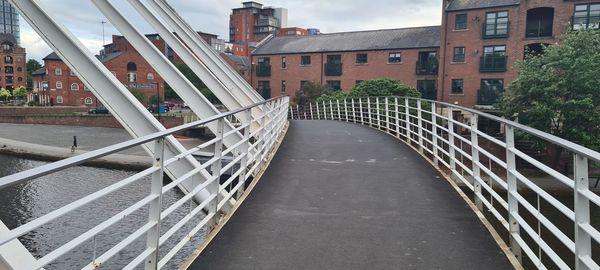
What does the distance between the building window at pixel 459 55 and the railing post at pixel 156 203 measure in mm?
35206

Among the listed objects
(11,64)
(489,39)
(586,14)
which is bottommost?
(11,64)

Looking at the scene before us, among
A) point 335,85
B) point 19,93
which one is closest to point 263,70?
point 335,85

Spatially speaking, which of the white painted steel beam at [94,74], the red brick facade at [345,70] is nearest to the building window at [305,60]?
the red brick facade at [345,70]

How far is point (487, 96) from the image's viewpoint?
114 ft

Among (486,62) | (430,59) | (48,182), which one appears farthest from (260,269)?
(430,59)

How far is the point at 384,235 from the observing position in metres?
4.60

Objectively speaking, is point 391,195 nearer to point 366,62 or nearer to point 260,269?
point 260,269

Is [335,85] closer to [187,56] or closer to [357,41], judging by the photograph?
[357,41]

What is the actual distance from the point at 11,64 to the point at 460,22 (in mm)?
86745

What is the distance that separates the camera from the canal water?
15619 millimetres

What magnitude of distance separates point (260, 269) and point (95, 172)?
28710 millimetres

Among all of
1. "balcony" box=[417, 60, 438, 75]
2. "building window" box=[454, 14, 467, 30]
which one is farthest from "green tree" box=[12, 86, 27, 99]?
"building window" box=[454, 14, 467, 30]

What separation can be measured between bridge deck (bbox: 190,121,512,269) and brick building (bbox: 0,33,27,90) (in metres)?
98.8

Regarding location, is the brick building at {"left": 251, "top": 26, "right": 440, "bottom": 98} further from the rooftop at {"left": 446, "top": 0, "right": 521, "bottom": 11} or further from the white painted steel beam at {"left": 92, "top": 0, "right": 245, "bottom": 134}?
the white painted steel beam at {"left": 92, "top": 0, "right": 245, "bottom": 134}
